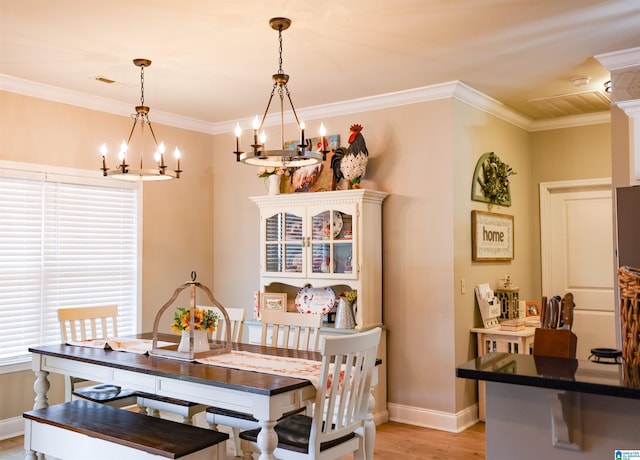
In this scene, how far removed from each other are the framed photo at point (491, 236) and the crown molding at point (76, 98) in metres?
2.88

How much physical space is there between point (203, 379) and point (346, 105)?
2.98m

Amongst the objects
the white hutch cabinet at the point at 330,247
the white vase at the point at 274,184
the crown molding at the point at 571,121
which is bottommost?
the white hutch cabinet at the point at 330,247

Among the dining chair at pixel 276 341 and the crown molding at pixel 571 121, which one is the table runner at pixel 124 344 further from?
the crown molding at pixel 571 121

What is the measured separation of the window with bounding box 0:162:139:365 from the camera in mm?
4242

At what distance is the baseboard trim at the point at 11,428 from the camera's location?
4156mm

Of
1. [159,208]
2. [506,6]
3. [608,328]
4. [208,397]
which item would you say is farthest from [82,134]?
[608,328]

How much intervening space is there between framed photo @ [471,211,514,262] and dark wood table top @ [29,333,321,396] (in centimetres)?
199

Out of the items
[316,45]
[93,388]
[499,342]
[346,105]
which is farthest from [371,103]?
[93,388]

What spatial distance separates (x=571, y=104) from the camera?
5051 mm

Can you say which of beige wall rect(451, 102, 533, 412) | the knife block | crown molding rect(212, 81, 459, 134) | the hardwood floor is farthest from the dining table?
crown molding rect(212, 81, 459, 134)

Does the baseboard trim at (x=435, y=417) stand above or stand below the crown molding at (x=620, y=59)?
below

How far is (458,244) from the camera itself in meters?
4.49

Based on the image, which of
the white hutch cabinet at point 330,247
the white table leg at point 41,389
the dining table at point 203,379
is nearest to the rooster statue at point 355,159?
the white hutch cabinet at point 330,247

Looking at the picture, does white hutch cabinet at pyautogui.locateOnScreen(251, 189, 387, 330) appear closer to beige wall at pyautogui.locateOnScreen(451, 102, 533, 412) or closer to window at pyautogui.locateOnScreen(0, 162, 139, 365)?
beige wall at pyautogui.locateOnScreen(451, 102, 533, 412)
